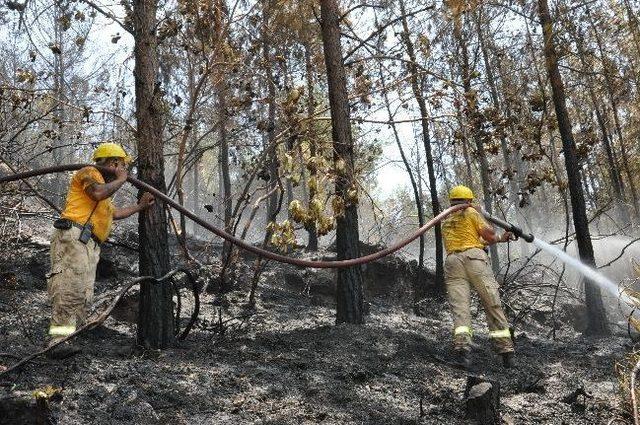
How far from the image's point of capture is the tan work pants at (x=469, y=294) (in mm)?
5594

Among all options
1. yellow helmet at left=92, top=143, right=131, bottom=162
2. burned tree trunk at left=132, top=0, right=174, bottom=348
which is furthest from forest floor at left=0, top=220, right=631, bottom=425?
yellow helmet at left=92, top=143, right=131, bottom=162

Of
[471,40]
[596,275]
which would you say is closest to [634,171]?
[471,40]

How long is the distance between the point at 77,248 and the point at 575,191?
8161mm

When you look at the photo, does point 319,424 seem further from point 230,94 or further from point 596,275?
point 230,94

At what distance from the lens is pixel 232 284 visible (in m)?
9.43

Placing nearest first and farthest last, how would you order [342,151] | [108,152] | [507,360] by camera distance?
1. [108,152]
2. [507,360]
3. [342,151]

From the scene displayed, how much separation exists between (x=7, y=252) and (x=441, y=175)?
8.62m

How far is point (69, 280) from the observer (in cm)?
429

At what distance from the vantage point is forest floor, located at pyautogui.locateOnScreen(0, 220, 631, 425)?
3664mm

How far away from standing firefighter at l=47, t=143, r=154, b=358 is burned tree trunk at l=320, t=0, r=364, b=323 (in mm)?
3353

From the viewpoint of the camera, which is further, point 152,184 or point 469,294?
point 469,294

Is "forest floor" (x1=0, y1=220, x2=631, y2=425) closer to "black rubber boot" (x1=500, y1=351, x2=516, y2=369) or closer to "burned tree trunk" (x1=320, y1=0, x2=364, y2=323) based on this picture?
"black rubber boot" (x1=500, y1=351, x2=516, y2=369)

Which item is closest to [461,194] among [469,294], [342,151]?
[469,294]

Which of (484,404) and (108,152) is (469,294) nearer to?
(484,404)
